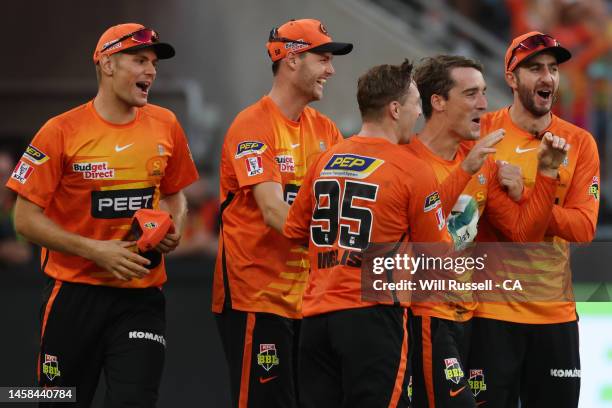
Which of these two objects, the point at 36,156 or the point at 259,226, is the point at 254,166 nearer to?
the point at 259,226

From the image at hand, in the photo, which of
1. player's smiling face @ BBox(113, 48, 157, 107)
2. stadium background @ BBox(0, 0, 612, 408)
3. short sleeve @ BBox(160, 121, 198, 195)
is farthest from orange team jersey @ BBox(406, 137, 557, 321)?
stadium background @ BBox(0, 0, 612, 408)

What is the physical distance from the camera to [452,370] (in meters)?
6.13

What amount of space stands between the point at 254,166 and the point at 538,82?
1.78 metres

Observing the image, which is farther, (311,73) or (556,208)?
(311,73)

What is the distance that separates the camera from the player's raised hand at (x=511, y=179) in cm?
657

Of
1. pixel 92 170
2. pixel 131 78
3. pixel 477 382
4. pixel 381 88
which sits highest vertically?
pixel 131 78

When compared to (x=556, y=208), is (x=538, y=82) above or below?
above

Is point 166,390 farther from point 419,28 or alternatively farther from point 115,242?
point 419,28

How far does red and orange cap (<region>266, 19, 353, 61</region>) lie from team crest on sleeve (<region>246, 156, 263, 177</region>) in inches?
28.1

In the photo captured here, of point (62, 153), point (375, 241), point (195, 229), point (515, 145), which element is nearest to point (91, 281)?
point (62, 153)

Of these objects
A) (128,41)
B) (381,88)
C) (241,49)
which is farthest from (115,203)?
(241,49)

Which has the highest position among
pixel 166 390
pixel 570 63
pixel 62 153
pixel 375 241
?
pixel 570 63

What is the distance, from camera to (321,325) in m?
5.79

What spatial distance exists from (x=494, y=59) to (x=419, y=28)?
1017 mm
